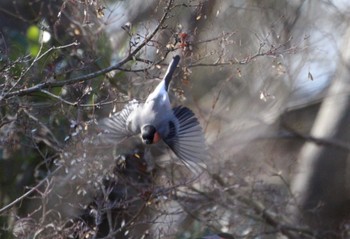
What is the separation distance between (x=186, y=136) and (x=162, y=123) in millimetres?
203

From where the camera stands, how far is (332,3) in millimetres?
7707

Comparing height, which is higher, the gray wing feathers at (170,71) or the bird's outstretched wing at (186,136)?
the gray wing feathers at (170,71)

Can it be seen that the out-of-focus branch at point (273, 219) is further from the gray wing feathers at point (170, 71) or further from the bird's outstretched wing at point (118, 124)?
the gray wing feathers at point (170, 71)

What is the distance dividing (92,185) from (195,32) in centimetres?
148

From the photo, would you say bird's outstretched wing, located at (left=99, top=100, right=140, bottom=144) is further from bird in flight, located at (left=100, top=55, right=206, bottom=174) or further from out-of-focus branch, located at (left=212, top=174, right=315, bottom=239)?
out-of-focus branch, located at (left=212, top=174, right=315, bottom=239)

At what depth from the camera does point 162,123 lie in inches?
196

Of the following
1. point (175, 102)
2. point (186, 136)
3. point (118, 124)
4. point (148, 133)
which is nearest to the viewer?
point (148, 133)

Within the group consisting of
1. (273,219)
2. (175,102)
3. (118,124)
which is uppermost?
(175,102)

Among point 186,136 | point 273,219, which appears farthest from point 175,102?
point 186,136

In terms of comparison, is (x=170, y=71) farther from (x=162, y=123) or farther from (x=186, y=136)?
(x=186, y=136)

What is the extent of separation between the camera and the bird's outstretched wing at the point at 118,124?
5.14 m

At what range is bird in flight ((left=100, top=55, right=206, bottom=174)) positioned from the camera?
495cm

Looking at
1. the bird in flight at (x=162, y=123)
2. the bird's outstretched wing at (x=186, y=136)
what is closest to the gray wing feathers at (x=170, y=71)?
the bird in flight at (x=162, y=123)

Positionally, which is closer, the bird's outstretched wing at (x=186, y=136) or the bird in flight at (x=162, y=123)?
the bird in flight at (x=162, y=123)
